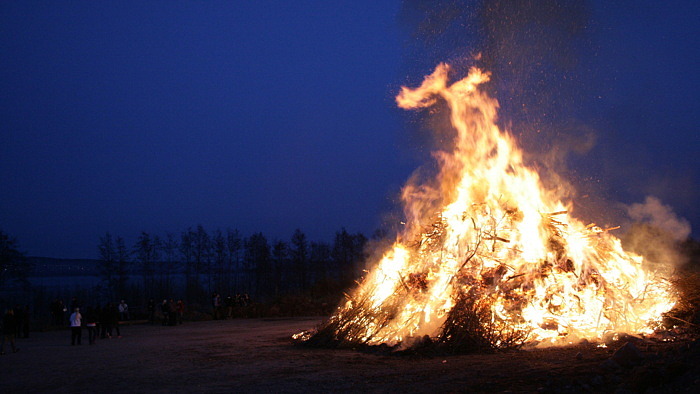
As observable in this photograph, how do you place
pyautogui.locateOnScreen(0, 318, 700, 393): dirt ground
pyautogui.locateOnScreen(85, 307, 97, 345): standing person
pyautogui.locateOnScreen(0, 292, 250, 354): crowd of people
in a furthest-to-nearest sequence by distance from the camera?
pyautogui.locateOnScreen(85, 307, 97, 345): standing person → pyautogui.locateOnScreen(0, 292, 250, 354): crowd of people → pyautogui.locateOnScreen(0, 318, 700, 393): dirt ground

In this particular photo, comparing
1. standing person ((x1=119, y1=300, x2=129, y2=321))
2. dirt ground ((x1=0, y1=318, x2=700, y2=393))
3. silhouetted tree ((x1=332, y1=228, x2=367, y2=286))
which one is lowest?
dirt ground ((x1=0, y1=318, x2=700, y2=393))

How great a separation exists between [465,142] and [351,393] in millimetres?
9102

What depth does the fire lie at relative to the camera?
35.7 ft

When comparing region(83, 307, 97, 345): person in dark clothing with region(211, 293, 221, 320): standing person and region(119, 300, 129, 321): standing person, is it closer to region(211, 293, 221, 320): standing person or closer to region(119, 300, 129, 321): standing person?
region(119, 300, 129, 321): standing person

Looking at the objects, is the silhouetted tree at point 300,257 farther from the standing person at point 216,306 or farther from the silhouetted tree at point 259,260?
the standing person at point 216,306

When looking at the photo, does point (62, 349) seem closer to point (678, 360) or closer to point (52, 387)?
point (52, 387)

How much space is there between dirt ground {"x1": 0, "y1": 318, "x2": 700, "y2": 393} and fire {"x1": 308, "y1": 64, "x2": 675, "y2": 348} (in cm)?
106

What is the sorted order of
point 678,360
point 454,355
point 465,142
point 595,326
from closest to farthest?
point 678,360 < point 454,355 < point 595,326 < point 465,142

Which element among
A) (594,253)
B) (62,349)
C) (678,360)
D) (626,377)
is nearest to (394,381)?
(626,377)

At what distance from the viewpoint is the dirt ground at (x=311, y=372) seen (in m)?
7.01

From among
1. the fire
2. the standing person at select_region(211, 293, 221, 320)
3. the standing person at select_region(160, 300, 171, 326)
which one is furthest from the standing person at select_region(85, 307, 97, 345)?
the standing person at select_region(211, 293, 221, 320)

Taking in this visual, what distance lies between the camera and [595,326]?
35.2 ft

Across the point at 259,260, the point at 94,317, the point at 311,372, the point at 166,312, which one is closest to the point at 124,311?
the point at 166,312

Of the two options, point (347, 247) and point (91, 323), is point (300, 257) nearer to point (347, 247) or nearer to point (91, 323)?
point (347, 247)
